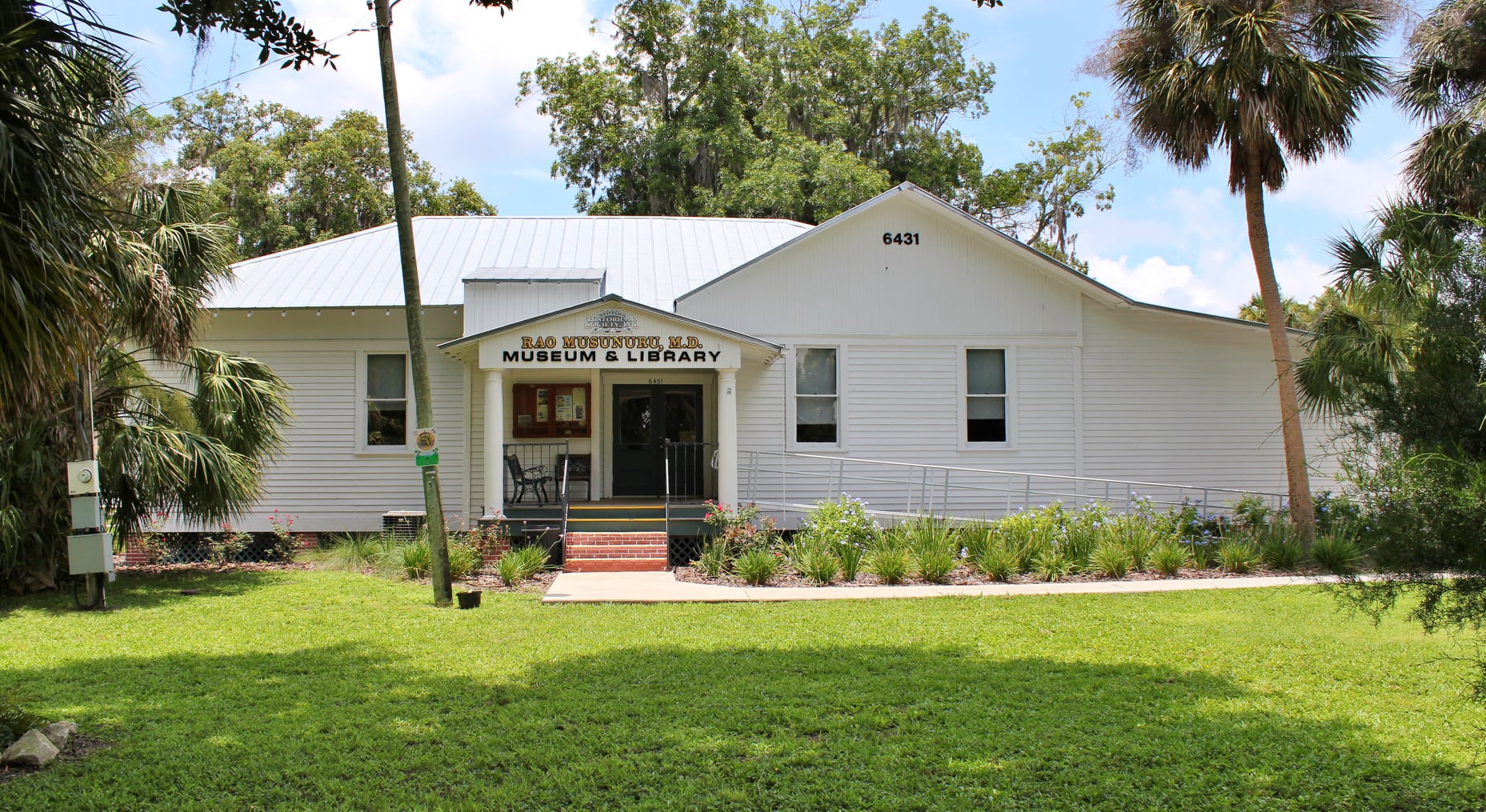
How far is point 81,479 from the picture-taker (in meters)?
10.4

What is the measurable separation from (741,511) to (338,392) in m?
7.17

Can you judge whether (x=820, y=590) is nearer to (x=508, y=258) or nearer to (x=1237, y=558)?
(x=1237, y=558)

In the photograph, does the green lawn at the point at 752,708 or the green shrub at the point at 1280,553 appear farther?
the green shrub at the point at 1280,553

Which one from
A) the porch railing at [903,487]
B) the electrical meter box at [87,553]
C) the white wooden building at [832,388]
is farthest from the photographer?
the white wooden building at [832,388]

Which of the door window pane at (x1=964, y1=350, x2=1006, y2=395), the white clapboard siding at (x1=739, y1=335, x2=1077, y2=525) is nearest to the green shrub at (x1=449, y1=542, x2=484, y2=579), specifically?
the white clapboard siding at (x1=739, y1=335, x2=1077, y2=525)

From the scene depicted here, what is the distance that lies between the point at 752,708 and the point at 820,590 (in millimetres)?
5643

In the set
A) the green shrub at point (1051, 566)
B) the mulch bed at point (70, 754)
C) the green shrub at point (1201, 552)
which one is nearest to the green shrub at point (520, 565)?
the green shrub at point (1051, 566)

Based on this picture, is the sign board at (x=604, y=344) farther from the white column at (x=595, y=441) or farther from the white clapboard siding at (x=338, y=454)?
the white clapboard siding at (x=338, y=454)

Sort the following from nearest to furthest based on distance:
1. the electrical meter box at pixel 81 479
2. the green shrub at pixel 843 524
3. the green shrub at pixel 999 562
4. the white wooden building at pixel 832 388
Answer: the electrical meter box at pixel 81 479 → the green shrub at pixel 999 562 → the green shrub at pixel 843 524 → the white wooden building at pixel 832 388

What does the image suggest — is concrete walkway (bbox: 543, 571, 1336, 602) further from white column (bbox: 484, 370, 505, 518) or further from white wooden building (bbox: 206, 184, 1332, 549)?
→ white wooden building (bbox: 206, 184, 1332, 549)

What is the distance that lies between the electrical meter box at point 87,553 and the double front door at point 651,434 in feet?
26.0

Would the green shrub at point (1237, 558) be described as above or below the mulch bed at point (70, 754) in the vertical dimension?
above

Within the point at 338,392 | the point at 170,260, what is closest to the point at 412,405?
the point at 338,392

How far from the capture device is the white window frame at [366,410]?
1664 centimetres
